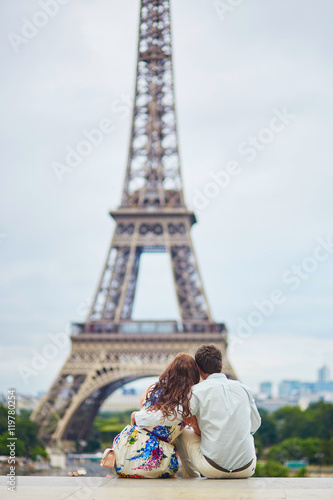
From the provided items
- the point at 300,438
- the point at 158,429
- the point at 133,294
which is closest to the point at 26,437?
the point at 133,294

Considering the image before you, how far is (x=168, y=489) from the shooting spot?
5.20 meters

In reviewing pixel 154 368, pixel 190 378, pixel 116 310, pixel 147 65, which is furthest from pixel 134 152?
pixel 190 378

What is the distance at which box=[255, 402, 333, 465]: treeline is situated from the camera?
50.9 m

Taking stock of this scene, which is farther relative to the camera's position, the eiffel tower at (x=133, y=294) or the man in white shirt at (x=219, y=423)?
the eiffel tower at (x=133, y=294)

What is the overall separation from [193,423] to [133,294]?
31067 mm

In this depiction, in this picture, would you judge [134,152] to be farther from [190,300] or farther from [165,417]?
[165,417]

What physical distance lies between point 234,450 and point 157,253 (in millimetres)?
29875

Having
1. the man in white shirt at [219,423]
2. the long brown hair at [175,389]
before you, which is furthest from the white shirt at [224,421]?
the long brown hair at [175,389]

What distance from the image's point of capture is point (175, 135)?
35.2 m

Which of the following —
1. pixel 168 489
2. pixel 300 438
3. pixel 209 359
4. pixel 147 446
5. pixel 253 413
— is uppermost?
pixel 300 438

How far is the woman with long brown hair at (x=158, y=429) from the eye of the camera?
5719 mm

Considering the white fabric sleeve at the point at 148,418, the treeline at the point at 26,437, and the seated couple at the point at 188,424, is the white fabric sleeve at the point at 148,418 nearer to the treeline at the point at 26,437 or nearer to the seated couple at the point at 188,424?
the seated couple at the point at 188,424

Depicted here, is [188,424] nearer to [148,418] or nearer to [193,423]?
[193,423]

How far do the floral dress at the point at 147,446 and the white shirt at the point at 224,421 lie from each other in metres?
0.23
